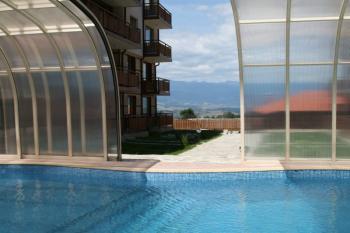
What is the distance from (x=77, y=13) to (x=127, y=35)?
549 inches

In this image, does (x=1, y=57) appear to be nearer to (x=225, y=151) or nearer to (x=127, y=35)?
(x=225, y=151)

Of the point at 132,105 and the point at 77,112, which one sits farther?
the point at 132,105

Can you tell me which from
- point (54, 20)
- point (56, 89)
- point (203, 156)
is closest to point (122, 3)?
point (56, 89)

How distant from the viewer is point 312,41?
1244 cm

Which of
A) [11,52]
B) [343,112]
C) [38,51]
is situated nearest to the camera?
[343,112]

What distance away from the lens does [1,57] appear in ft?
49.4

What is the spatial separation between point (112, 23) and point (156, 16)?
A: 942cm

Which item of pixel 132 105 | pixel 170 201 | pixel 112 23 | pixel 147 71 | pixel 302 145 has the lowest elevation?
pixel 170 201

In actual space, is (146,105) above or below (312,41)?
below

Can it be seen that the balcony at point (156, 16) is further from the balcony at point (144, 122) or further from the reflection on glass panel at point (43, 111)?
the reflection on glass panel at point (43, 111)

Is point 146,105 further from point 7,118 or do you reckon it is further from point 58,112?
point 58,112

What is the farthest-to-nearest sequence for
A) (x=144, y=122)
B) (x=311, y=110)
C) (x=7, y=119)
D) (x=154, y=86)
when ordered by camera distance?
(x=154, y=86)
(x=144, y=122)
(x=7, y=119)
(x=311, y=110)

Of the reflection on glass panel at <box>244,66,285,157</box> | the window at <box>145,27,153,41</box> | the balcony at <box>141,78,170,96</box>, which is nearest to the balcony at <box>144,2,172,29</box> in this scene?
the window at <box>145,27,153,41</box>

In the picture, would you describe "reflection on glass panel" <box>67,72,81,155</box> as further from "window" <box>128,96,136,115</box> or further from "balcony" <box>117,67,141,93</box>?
"window" <box>128,96,136,115</box>
